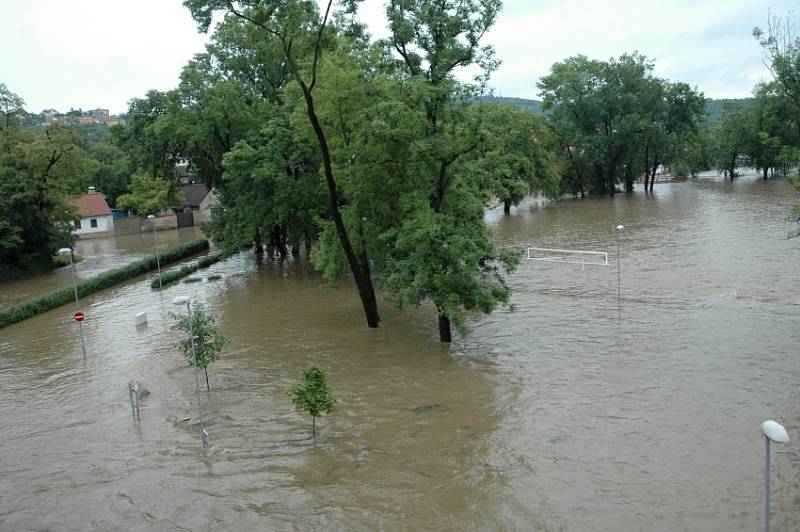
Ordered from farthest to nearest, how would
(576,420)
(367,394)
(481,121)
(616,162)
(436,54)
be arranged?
(616,162)
(436,54)
(481,121)
(367,394)
(576,420)

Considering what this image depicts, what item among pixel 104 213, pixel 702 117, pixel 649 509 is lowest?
pixel 649 509

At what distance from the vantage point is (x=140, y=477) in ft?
37.4

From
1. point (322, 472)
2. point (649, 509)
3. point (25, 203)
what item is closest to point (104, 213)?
point (25, 203)

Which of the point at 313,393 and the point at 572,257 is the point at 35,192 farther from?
the point at 313,393

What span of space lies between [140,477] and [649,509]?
334 inches

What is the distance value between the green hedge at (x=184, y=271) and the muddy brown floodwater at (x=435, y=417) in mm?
6230

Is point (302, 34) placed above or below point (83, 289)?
above

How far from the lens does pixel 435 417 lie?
13.5 m

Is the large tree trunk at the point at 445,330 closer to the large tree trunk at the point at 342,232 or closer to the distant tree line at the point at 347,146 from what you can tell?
the distant tree line at the point at 347,146

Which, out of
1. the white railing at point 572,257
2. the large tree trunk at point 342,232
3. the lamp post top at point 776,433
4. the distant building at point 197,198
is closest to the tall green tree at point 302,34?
the large tree trunk at point 342,232

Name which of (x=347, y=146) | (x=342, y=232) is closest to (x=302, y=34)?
(x=347, y=146)

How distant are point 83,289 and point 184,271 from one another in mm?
5624

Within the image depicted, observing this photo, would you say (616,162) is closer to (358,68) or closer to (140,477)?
(358,68)

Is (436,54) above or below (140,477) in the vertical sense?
above
